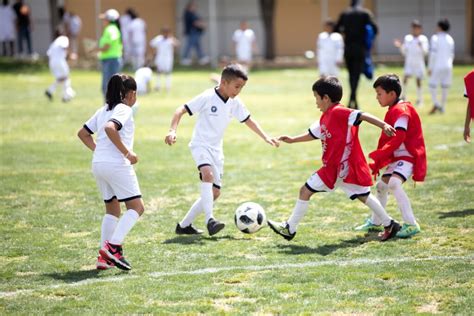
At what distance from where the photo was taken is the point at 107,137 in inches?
281

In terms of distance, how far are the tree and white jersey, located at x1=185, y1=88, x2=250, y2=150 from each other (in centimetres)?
2791

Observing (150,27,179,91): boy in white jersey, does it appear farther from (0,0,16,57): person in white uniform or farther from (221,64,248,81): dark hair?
(221,64,248,81): dark hair

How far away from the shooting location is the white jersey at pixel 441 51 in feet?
62.5

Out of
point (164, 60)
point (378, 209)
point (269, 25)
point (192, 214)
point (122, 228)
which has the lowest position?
point (192, 214)

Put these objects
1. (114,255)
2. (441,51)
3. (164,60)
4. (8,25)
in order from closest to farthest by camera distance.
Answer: (114,255) < (441,51) < (164,60) < (8,25)

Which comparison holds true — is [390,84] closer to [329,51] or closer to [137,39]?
[329,51]

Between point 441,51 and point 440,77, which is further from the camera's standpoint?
point 440,77

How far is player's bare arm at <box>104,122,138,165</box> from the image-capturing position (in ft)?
22.6

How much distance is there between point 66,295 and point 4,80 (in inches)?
919

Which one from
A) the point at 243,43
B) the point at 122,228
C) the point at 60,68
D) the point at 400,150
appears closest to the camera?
the point at 122,228

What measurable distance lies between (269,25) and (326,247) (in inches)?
1149

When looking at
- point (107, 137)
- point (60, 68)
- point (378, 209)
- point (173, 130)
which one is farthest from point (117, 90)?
point (60, 68)

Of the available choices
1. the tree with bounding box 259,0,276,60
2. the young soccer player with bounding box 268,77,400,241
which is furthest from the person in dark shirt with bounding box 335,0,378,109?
the tree with bounding box 259,0,276,60

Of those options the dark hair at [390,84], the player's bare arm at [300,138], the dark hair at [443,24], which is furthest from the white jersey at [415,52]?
the player's bare arm at [300,138]
